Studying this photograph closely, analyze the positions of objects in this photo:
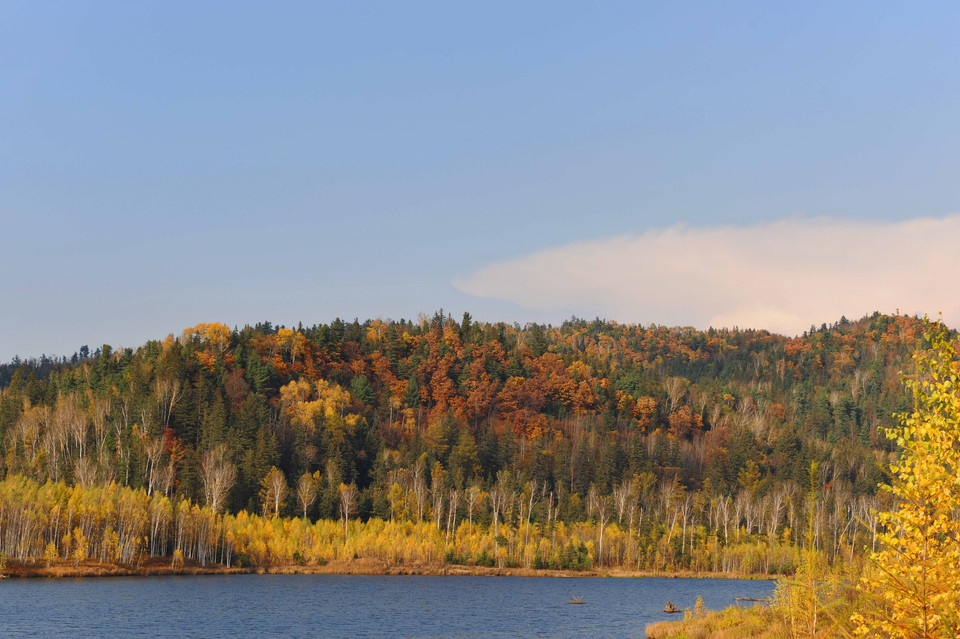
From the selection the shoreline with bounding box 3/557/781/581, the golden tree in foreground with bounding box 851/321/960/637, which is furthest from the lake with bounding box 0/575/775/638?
the golden tree in foreground with bounding box 851/321/960/637

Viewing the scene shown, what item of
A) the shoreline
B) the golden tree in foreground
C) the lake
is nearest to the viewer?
the golden tree in foreground

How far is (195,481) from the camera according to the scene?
172 m

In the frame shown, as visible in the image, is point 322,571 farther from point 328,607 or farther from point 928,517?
point 928,517

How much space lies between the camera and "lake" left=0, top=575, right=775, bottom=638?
76.9 metres

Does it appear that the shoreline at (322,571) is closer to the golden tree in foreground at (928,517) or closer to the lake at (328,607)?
the lake at (328,607)

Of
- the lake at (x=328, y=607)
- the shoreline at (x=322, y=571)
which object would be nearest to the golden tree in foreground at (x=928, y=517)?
the lake at (x=328, y=607)

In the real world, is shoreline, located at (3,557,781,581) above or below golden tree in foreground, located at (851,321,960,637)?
below

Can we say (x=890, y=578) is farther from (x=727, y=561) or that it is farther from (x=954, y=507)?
(x=727, y=561)

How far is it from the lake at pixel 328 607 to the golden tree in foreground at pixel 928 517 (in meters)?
64.0

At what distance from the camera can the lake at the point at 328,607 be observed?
76875 mm

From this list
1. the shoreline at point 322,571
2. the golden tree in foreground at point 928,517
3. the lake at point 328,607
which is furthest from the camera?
the shoreline at point 322,571

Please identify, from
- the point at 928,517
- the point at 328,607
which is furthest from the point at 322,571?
the point at 928,517

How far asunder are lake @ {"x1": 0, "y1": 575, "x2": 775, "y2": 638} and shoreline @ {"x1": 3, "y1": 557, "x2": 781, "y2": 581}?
5459 mm

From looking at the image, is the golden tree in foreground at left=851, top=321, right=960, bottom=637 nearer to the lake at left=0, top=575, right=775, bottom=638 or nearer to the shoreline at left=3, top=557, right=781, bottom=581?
the lake at left=0, top=575, right=775, bottom=638
